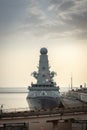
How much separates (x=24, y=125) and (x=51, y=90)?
44089mm

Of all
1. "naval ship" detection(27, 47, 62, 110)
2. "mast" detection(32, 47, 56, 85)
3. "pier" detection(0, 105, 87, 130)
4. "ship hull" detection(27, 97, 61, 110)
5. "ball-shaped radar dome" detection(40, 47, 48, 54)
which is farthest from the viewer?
"ball-shaped radar dome" detection(40, 47, 48, 54)

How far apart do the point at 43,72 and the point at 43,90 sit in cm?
907

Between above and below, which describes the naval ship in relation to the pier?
above

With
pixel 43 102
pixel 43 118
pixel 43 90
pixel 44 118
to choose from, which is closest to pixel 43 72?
pixel 43 90

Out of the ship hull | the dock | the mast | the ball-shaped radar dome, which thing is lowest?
the dock

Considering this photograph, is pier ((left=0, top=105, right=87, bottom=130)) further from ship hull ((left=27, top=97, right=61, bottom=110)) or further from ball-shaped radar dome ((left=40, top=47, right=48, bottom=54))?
ball-shaped radar dome ((left=40, top=47, right=48, bottom=54))

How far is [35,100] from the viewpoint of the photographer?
107062mm

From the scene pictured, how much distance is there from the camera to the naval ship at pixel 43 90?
107m

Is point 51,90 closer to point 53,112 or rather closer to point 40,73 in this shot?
point 40,73

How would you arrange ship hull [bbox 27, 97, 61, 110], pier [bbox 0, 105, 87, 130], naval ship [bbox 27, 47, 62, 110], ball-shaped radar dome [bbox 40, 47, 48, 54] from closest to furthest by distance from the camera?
pier [bbox 0, 105, 87, 130], ship hull [bbox 27, 97, 61, 110], naval ship [bbox 27, 47, 62, 110], ball-shaped radar dome [bbox 40, 47, 48, 54]

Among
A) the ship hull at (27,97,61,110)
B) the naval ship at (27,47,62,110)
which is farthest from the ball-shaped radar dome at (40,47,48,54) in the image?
the ship hull at (27,97,61,110)

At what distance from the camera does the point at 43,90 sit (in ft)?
359

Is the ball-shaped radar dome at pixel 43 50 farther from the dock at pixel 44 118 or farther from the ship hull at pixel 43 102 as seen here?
the dock at pixel 44 118

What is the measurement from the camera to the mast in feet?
379
